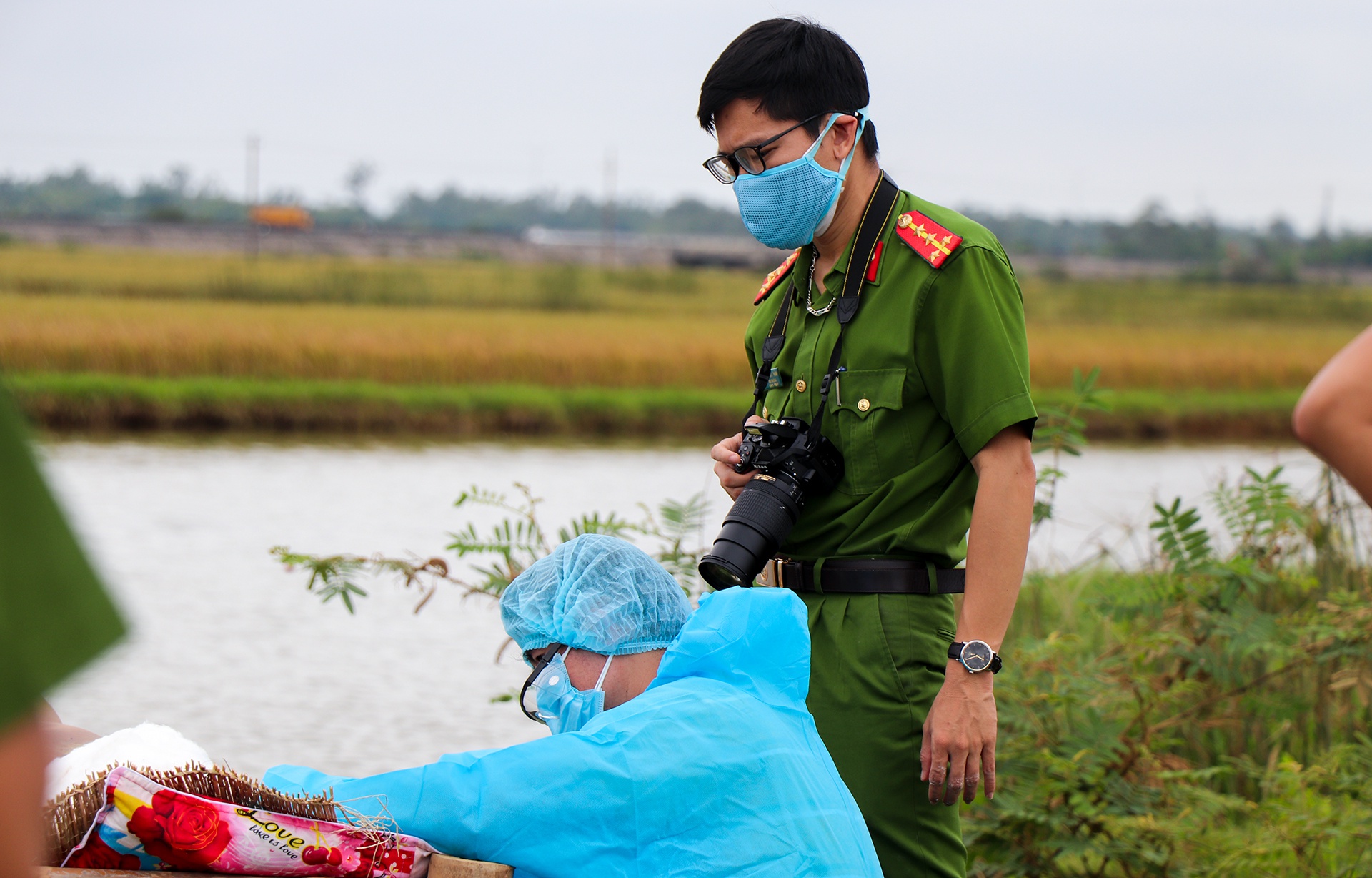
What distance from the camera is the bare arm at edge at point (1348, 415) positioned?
49.0 inches

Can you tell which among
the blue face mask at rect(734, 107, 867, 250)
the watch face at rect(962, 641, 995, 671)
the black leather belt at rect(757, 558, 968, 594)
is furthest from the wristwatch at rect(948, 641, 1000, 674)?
the blue face mask at rect(734, 107, 867, 250)

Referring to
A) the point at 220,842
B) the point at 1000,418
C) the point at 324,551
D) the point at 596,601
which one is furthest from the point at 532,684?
the point at 324,551

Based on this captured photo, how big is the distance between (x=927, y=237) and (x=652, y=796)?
102 centimetres

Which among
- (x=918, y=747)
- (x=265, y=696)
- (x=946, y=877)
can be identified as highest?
A: (x=918, y=747)

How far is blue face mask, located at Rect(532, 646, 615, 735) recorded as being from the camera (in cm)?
192

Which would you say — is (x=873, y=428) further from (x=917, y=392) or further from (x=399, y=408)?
Result: (x=399, y=408)

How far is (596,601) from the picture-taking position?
6.35ft

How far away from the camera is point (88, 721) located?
625 cm

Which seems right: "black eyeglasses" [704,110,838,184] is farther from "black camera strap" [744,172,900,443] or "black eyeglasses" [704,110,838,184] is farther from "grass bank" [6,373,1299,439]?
"grass bank" [6,373,1299,439]

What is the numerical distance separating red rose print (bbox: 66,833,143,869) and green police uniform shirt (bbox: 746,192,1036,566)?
45.0 inches

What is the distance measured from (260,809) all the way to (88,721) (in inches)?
205

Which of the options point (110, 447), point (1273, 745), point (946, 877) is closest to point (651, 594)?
point (946, 877)

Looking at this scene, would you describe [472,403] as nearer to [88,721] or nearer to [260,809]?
[88,721]

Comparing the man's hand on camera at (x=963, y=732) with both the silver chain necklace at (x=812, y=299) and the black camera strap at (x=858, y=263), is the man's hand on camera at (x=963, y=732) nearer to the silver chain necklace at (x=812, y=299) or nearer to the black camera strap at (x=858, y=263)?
the black camera strap at (x=858, y=263)
